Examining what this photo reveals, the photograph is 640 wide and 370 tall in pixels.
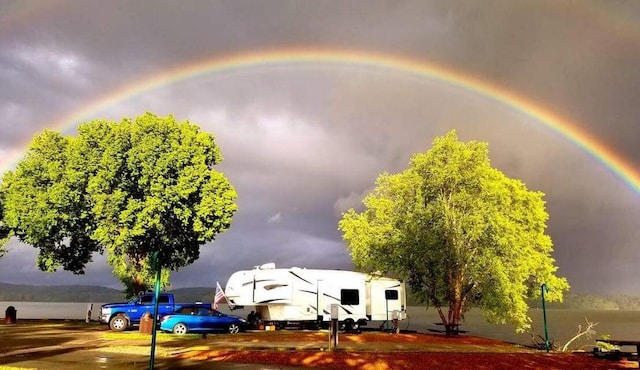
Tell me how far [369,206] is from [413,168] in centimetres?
462

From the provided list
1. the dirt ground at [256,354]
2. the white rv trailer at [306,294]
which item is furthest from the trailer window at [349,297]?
the dirt ground at [256,354]

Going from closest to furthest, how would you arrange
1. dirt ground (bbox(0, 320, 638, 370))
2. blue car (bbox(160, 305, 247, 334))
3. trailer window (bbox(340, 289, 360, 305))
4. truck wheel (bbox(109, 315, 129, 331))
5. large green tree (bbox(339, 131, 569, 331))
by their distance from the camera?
dirt ground (bbox(0, 320, 638, 370)), blue car (bbox(160, 305, 247, 334)), truck wheel (bbox(109, 315, 129, 331)), large green tree (bbox(339, 131, 569, 331)), trailer window (bbox(340, 289, 360, 305))

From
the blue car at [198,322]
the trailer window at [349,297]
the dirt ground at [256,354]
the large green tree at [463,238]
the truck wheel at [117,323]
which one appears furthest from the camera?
the trailer window at [349,297]

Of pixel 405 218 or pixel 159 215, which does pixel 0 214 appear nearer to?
pixel 159 215

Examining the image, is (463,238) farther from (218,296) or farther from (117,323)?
(117,323)

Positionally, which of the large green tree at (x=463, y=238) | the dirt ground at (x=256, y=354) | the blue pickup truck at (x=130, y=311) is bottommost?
the dirt ground at (x=256, y=354)

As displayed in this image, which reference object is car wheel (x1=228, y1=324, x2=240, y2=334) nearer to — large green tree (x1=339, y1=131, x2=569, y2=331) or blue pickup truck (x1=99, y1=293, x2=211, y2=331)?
blue pickup truck (x1=99, y1=293, x2=211, y2=331)

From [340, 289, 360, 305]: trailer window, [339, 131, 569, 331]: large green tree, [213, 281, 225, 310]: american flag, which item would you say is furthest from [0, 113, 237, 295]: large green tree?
[339, 131, 569, 331]: large green tree

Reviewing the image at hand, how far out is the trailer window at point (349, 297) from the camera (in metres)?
33.4

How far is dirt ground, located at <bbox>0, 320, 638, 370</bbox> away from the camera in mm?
17672

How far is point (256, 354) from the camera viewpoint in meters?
19.5

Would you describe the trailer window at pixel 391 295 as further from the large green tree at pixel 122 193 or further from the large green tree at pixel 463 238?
the large green tree at pixel 122 193

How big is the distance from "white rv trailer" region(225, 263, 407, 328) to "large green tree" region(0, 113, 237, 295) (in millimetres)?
6335

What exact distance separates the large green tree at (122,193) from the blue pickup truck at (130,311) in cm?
583
